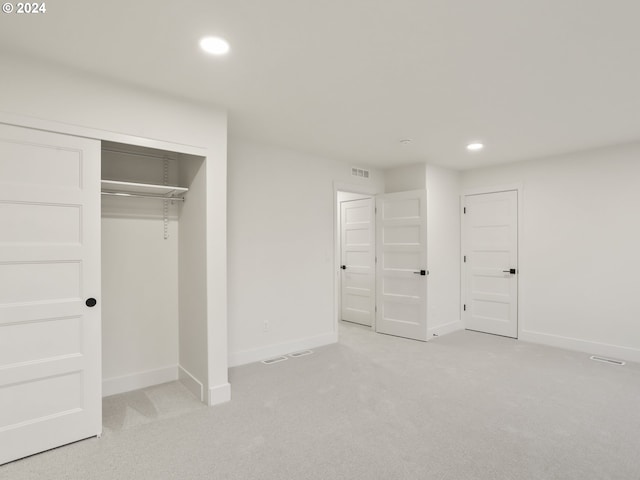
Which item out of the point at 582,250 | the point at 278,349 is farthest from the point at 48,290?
the point at 582,250

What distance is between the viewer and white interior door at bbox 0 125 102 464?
85.7 inches

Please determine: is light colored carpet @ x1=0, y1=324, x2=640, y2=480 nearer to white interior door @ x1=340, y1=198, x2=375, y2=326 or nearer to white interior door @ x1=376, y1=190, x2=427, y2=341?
white interior door @ x1=376, y1=190, x2=427, y2=341

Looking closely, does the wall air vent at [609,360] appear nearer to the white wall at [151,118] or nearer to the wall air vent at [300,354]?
the wall air vent at [300,354]

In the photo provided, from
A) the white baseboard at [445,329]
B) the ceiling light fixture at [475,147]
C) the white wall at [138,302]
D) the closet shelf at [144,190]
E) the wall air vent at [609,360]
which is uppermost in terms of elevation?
the ceiling light fixture at [475,147]

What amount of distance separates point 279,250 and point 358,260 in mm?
2012

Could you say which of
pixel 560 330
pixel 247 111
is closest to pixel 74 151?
pixel 247 111

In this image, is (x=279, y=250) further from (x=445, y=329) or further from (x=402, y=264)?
(x=445, y=329)

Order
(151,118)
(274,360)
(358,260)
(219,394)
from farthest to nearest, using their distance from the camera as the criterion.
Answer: (358,260) < (274,360) < (219,394) < (151,118)

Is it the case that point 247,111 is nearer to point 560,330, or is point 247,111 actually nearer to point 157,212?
point 157,212

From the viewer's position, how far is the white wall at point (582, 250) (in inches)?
163

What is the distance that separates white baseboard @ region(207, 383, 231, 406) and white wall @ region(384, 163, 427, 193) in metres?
3.70

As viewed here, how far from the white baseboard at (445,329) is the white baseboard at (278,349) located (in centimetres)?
138

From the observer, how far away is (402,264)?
205 inches

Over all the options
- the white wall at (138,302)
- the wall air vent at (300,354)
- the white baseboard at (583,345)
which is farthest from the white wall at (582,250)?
the white wall at (138,302)
